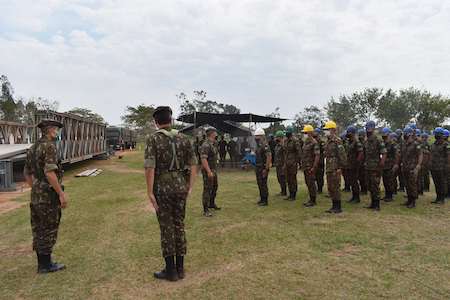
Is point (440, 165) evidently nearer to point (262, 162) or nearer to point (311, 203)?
point (311, 203)

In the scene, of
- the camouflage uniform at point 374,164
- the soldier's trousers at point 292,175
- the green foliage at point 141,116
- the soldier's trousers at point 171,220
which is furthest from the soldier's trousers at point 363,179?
the green foliage at point 141,116

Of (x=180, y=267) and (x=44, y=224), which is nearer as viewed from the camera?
(x=180, y=267)

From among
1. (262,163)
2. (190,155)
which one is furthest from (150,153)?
(262,163)

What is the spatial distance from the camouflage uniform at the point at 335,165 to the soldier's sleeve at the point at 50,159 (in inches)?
189

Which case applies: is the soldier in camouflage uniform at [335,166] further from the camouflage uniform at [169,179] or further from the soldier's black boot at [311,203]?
the camouflage uniform at [169,179]

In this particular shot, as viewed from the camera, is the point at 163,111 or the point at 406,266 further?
the point at 406,266

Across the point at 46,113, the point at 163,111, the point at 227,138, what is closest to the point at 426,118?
the point at 227,138

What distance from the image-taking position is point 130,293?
131 inches

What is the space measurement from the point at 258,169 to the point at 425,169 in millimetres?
4648

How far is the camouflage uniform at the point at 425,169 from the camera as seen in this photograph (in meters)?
8.08

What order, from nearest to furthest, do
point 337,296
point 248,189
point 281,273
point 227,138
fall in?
point 337,296 < point 281,273 < point 248,189 < point 227,138

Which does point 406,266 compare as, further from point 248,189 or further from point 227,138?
point 227,138

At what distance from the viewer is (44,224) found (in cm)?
381

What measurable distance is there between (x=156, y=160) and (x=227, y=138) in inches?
600
